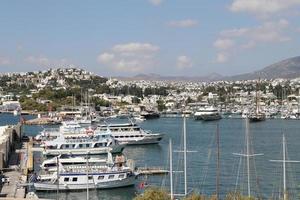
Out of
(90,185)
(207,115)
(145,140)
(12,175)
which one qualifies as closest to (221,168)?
(90,185)

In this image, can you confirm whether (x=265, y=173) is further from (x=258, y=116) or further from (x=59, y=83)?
(x=59, y=83)

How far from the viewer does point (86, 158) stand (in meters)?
36.5

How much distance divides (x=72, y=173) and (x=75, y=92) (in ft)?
391

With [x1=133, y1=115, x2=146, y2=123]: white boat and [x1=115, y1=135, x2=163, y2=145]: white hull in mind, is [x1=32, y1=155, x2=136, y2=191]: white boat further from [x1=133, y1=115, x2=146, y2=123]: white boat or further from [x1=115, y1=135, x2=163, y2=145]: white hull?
[x1=133, y1=115, x2=146, y2=123]: white boat

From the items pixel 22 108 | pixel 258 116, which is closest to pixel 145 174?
→ pixel 258 116

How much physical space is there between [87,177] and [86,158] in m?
4.38

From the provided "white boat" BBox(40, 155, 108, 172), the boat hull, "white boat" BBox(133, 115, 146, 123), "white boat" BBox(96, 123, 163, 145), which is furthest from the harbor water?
"white boat" BBox(133, 115, 146, 123)

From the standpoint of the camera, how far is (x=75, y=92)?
496ft

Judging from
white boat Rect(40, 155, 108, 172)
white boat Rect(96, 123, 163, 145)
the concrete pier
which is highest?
white boat Rect(96, 123, 163, 145)

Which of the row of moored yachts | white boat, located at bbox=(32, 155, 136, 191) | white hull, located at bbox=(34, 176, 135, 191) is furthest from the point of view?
the row of moored yachts

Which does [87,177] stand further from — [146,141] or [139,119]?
[139,119]

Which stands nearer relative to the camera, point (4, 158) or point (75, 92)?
point (4, 158)

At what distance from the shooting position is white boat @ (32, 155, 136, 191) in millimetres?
32500

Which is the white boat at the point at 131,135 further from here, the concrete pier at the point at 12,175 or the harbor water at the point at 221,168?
the concrete pier at the point at 12,175
